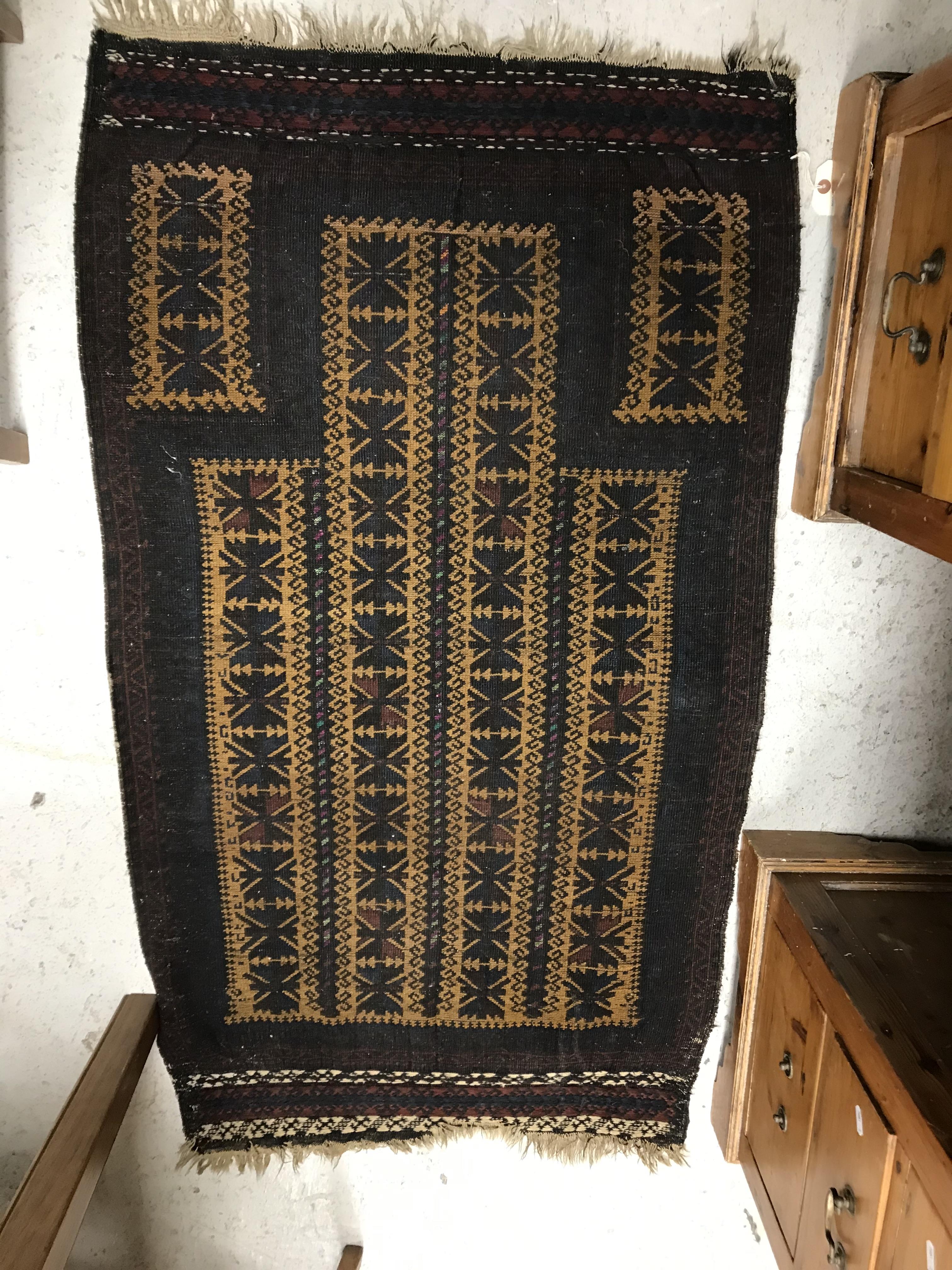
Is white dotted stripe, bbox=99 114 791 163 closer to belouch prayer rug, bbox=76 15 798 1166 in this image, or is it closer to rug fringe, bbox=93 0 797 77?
belouch prayer rug, bbox=76 15 798 1166

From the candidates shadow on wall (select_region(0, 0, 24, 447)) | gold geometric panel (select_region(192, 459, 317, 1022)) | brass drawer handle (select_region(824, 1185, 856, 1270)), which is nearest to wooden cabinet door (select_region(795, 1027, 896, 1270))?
brass drawer handle (select_region(824, 1185, 856, 1270))

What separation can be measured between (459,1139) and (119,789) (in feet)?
2.89

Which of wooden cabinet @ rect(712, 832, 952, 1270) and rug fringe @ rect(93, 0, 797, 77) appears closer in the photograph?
wooden cabinet @ rect(712, 832, 952, 1270)

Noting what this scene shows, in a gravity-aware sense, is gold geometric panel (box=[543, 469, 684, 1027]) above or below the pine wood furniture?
above

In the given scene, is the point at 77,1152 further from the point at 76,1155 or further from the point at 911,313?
the point at 911,313

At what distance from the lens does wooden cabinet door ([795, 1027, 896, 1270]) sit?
92 centimetres

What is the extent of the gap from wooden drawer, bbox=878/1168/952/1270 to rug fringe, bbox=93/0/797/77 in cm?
141

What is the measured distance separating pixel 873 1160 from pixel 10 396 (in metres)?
1.52

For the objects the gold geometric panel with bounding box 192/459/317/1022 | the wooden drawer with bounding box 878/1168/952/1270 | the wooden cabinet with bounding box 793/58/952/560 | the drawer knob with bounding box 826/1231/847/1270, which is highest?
the wooden cabinet with bounding box 793/58/952/560

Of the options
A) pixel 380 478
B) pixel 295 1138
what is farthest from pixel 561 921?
pixel 380 478

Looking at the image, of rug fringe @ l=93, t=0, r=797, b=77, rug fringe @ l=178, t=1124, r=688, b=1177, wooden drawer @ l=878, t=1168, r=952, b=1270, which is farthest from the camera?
rug fringe @ l=178, t=1124, r=688, b=1177

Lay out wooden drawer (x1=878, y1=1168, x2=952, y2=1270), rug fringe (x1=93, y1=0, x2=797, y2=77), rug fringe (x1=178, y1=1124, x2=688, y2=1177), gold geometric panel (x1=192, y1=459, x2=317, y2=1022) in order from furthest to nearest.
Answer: rug fringe (x1=178, y1=1124, x2=688, y2=1177) → gold geometric panel (x1=192, y1=459, x2=317, y2=1022) → rug fringe (x1=93, y1=0, x2=797, y2=77) → wooden drawer (x1=878, y1=1168, x2=952, y2=1270)

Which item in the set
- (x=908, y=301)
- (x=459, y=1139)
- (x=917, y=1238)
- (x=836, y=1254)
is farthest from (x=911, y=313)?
(x=459, y=1139)

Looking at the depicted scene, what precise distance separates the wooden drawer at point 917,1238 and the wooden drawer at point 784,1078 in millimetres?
212
